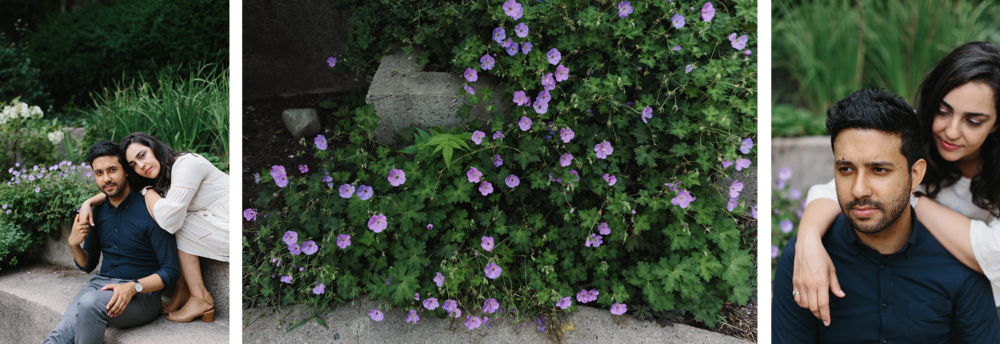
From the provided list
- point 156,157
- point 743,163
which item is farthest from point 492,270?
point 156,157

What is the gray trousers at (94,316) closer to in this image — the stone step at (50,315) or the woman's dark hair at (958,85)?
the stone step at (50,315)

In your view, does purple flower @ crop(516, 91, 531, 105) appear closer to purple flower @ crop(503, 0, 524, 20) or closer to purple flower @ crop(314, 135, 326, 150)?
purple flower @ crop(503, 0, 524, 20)

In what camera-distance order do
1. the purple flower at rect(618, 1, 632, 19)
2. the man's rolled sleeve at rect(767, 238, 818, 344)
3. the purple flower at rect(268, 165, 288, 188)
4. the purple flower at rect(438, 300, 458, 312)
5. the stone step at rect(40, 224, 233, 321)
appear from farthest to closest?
1. the stone step at rect(40, 224, 233, 321)
2. the purple flower at rect(268, 165, 288, 188)
3. the purple flower at rect(618, 1, 632, 19)
4. the purple flower at rect(438, 300, 458, 312)
5. the man's rolled sleeve at rect(767, 238, 818, 344)

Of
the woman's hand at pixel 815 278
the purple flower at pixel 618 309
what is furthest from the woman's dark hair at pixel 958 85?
the purple flower at pixel 618 309

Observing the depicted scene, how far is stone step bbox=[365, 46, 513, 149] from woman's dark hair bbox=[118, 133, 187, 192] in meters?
0.99

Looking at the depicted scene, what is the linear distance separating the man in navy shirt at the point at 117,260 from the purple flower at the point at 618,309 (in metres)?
2.10

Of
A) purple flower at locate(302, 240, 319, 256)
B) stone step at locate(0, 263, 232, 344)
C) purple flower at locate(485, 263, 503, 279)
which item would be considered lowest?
stone step at locate(0, 263, 232, 344)

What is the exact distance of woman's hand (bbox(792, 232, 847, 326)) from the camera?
1.37m

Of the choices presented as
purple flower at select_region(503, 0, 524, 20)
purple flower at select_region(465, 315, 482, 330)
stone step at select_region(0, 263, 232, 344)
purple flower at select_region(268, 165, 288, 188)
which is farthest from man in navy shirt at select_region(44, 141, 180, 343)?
purple flower at select_region(503, 0, 524, 20)

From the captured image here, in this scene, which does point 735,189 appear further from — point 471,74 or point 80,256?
point 80,256

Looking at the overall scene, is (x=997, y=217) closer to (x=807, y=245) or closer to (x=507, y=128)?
(x=807, y=245)

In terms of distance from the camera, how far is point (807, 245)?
1.43 meters

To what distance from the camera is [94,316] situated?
243 centimetres

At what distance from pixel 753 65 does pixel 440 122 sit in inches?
55.8
